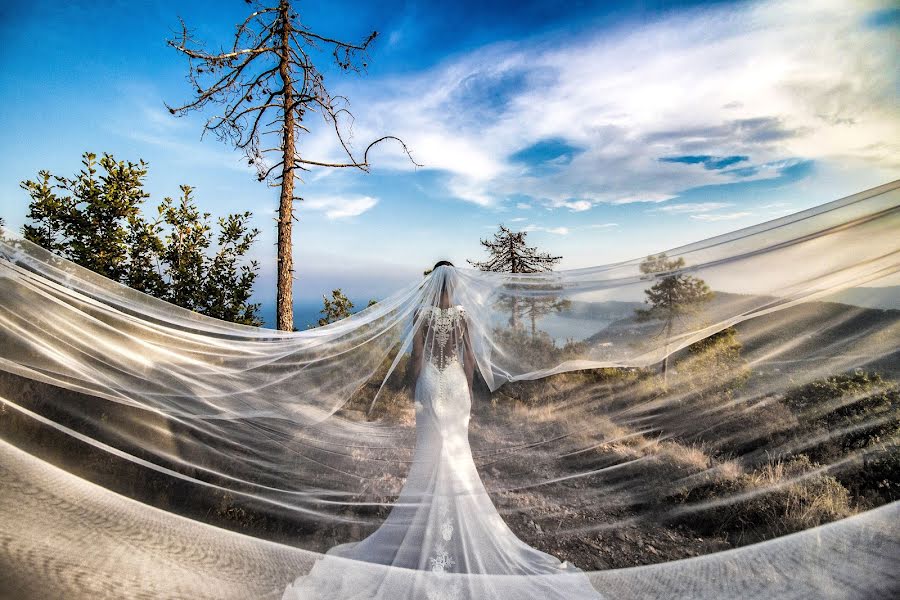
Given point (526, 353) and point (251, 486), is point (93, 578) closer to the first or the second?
point (251, 486)

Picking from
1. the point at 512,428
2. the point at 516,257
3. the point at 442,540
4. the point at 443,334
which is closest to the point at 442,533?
the point at 442,540

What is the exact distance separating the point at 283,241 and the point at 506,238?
26.2 ft

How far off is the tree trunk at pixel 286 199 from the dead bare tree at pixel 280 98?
0.04 ft

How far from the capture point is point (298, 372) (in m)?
3.00

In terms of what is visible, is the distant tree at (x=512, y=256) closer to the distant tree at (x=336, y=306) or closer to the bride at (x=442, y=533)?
the distant tree at (x=336, y=306)

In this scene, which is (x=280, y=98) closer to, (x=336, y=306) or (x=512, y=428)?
(x=336, y=306)

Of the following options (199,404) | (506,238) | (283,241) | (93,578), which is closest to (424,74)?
(283,241)

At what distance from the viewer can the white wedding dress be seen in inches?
89.8

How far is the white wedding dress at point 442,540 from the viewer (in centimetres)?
228

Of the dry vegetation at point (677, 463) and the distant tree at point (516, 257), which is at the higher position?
the distant tree at point (516, 257)

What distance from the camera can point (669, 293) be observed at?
2615 mm

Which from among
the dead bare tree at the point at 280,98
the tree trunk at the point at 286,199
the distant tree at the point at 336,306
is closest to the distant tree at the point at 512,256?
the distant tree at the point at 336,306

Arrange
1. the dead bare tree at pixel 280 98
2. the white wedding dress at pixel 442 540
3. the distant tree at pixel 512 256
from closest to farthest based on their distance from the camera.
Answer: the white wedding dress at pixel 442 540, the dead bare tree at pixel 280 98, the distant tree at pixel 512 256

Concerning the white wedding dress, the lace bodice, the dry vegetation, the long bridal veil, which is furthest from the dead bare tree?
the dry vegetation
